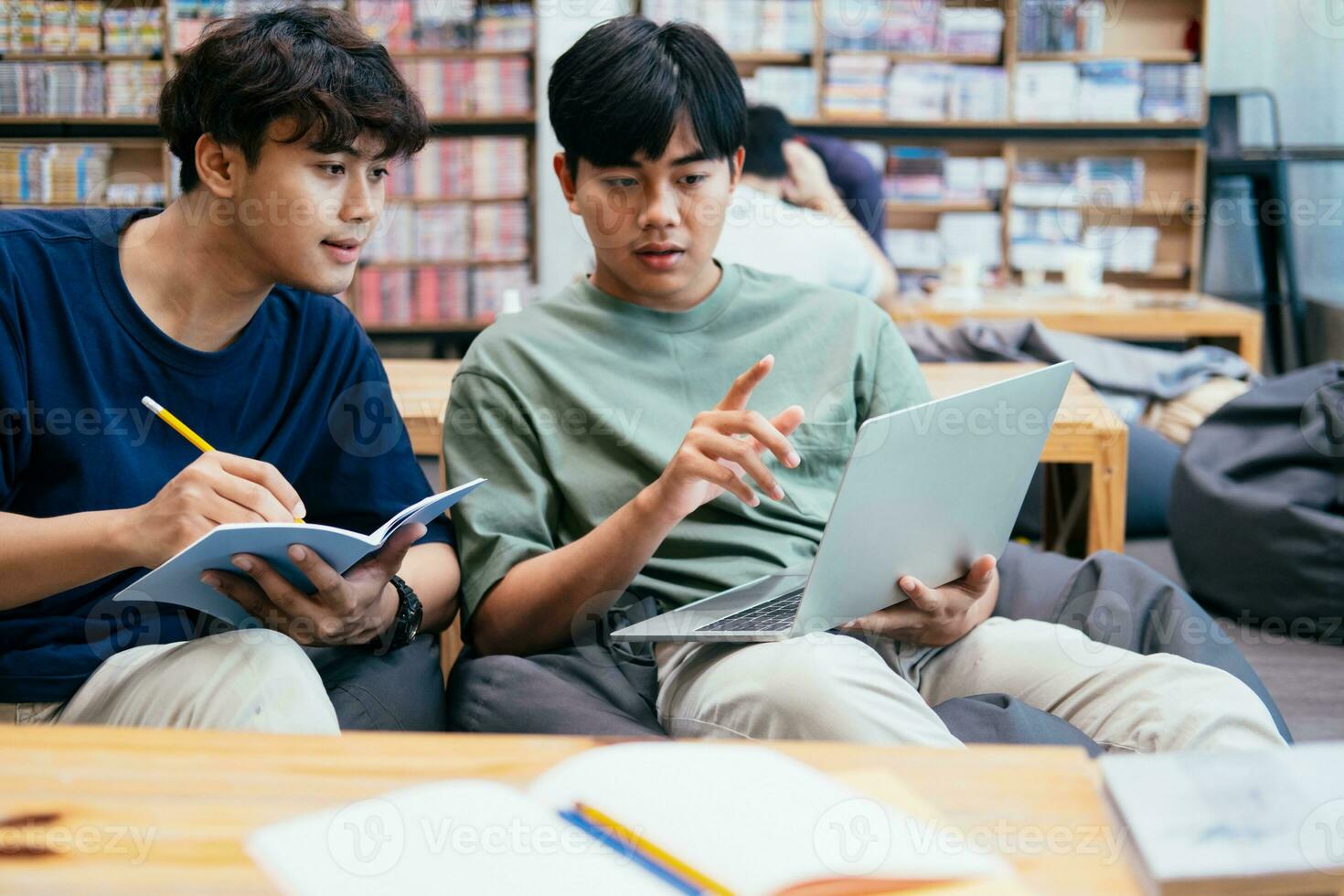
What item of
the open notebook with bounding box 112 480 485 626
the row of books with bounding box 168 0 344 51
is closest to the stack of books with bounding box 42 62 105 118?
the row of books with bounding box 168 0 344 51

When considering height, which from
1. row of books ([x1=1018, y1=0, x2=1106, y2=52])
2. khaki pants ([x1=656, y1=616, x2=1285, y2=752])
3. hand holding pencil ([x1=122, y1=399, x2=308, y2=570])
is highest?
row of books ([x1=1018, y1=0, x2=1106, y2=52])

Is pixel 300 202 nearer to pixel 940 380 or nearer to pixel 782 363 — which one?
pixel 782 363

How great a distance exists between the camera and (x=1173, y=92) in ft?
17.1

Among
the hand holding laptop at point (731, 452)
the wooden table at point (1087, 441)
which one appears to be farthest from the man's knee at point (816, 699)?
the wooden table at point (1087, 441)

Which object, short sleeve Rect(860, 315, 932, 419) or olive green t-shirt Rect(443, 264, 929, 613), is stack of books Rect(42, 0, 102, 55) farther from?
short sleeve Rect(860, 315, 932, 419)

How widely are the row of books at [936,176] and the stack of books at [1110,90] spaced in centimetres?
41

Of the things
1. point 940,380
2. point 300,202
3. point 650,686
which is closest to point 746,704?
point 650,686

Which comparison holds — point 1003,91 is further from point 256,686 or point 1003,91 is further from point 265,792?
point 265,792

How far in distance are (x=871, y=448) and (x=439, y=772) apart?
44 cm

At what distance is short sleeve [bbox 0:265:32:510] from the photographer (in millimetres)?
1163

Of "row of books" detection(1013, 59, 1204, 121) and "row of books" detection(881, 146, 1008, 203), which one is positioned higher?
"row of books" detection(1013, 59, 1204, 121)

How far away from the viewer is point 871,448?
39.8 inches

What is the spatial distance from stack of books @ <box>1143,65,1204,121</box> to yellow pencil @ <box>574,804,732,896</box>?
5.19 meters

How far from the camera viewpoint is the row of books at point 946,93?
5148 millimetres
